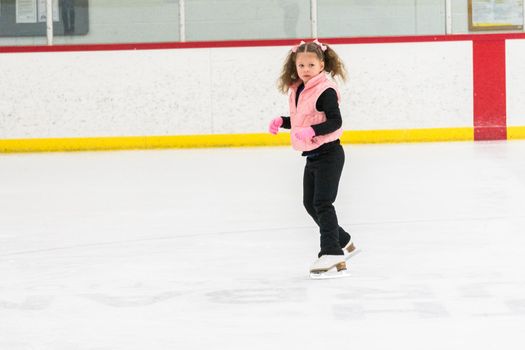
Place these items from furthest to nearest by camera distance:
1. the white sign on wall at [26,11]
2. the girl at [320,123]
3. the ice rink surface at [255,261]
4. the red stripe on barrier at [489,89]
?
the red stripe on barrier at [489,89]
the white sign on wall at [26,11]
the girl at [320,123]
the ice rink surface at [255,261]

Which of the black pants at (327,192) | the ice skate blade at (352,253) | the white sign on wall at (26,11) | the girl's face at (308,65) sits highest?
the white sign on wall at (26,11)

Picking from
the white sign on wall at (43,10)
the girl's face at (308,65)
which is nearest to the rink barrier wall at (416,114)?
the white sign on wall at (43,10)

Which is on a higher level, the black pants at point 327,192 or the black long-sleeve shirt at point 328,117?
the black long-sleeve shirt at point 328,117

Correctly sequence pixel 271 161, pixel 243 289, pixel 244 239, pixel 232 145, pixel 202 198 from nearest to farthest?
pixel 243 289, pixel 244 239, pixel 202 198, pixel 271 161, pixel 232 145

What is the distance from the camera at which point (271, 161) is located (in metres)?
10.9

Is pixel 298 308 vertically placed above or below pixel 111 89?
below

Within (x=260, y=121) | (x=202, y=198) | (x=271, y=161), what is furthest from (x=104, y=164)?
(x=202, y=198)

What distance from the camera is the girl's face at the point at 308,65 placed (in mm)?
4988

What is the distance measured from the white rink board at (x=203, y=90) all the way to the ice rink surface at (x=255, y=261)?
2.90 m

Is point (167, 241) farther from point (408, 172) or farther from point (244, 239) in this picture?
point (408, 172)

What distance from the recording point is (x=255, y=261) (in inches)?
210

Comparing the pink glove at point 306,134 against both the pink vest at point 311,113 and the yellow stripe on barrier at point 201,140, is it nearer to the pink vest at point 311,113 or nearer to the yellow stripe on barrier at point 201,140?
the pink vest at point 311,113

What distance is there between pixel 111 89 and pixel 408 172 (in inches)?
174

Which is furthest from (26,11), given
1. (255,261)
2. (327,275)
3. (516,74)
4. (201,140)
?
(327,275)
